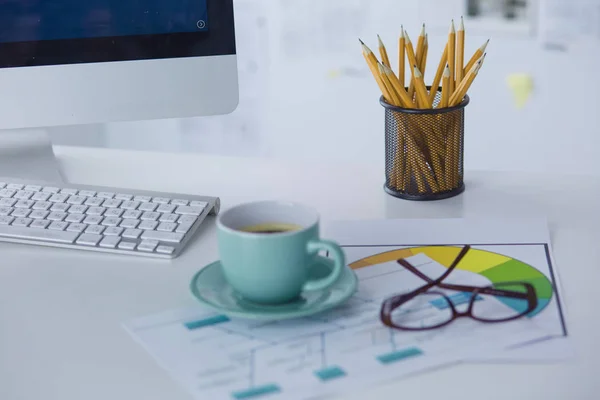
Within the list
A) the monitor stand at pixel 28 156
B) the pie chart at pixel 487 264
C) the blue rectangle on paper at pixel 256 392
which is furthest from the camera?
the monitor stand at pixel 28 156

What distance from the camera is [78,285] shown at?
2.13 ft

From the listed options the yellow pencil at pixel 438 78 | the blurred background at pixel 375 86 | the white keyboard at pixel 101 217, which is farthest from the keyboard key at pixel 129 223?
the blurred background at pixel 375 86

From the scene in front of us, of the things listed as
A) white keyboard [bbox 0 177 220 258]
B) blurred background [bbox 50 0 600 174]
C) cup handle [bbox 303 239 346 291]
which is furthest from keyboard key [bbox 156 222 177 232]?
blurred background [bbox 50 0 600 174]

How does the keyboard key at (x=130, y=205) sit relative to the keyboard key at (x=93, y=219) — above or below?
above

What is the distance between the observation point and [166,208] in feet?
2.46

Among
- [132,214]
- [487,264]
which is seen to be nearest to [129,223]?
[132,214]

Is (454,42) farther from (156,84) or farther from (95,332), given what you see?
(95,332)

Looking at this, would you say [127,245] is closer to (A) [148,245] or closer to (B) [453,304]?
(A) [148,245]

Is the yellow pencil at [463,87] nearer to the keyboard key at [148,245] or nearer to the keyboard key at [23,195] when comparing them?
the keyboard key at [148,245]

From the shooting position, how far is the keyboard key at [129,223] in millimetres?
723

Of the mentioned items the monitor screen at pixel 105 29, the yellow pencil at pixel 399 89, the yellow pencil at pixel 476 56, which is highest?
the monitor screen at pixel 105 29

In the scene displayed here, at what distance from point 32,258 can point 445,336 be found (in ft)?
1.25

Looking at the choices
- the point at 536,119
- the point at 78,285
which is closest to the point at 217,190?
the point at 78,285

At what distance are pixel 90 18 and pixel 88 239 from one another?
0.24 metres
